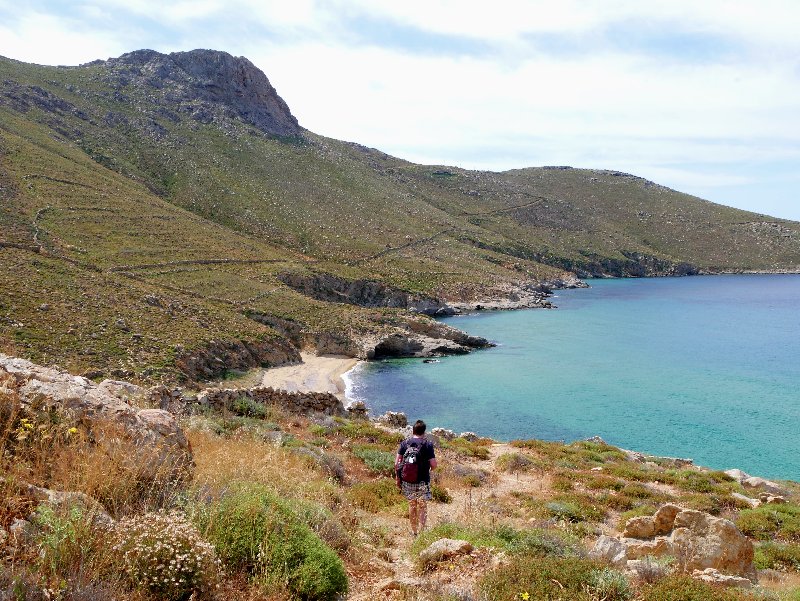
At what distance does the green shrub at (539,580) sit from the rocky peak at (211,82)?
110127 millimetres

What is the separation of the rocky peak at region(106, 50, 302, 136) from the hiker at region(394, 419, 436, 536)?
349 feet

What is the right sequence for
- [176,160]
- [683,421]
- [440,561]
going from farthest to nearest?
[176,160] < [683,421] < [440,561]

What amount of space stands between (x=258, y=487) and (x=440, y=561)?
2415 mm

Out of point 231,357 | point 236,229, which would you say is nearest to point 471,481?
point 231,357

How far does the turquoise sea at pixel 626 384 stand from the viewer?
3014 centimetres

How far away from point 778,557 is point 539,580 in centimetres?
783

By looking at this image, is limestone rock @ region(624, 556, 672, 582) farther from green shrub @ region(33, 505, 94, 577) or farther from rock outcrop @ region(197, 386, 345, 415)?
rock outcrop @ region(197, 386, 345, 415)

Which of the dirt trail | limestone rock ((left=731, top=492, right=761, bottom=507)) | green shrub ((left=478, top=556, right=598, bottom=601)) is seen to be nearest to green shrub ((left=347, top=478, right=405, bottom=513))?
the dirt trail

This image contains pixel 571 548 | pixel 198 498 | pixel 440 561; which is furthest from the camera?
pixel 571 548

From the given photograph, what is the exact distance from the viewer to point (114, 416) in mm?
6254

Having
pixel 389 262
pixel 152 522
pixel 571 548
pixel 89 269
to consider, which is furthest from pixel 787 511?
pixel 389 262

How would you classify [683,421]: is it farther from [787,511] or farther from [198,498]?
[198,498]

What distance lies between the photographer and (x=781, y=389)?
39000 mm

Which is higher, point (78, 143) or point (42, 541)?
point (78, 143)
